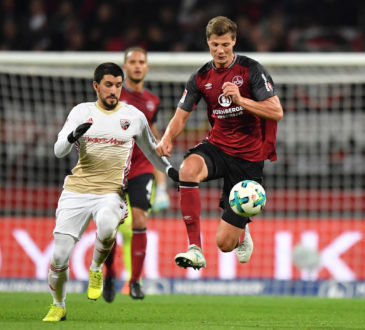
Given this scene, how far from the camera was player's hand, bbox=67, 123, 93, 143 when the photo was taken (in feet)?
22.5

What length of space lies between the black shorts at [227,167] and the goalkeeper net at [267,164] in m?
3.91

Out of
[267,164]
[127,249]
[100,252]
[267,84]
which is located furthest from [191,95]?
[267,164]

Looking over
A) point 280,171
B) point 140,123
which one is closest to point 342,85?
point 280,171

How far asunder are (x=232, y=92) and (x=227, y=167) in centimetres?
95

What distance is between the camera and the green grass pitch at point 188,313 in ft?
23.1

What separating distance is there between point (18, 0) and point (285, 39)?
5.69 meters

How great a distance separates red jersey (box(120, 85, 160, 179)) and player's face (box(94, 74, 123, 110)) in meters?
2.14

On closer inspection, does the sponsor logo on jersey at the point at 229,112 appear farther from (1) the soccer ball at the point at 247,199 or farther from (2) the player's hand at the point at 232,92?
(1) the soccer ball at the point at 247,199

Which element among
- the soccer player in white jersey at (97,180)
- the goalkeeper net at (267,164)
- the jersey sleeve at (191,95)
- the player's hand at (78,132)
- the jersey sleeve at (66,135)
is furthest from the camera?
the goalkeeper net at (267,164)

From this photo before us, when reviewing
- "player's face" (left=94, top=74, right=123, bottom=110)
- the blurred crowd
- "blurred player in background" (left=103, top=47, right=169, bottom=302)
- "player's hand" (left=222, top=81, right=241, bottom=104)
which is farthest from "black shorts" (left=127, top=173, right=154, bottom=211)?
the blurred crowd

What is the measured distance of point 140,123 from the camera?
7566mm

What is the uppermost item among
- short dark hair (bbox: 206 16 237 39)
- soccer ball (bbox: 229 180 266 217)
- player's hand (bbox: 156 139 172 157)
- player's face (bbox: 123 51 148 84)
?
short dark hair (bbox: 206 16 237 39)

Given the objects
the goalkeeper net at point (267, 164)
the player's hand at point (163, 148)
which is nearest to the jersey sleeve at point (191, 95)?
the player's hand at point (163, 148)

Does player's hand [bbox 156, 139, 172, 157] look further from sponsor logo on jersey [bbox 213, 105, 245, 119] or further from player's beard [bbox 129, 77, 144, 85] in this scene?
player's beard [bbox 129, 77, 144, 85]
